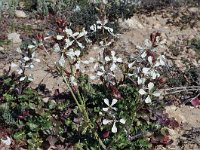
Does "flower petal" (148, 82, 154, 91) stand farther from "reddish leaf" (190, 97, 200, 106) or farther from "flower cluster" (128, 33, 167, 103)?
"reddish leaf" (190, 97, 200, 106)

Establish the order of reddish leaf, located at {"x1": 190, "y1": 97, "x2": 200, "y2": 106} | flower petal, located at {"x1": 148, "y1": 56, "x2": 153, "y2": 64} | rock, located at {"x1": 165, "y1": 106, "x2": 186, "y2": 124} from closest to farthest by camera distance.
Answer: flower petal, located at {"x1": 148, "y1": 56, "x2": 153, "y2": 64}
rock, located at {"x1": 165, "y1": 106, "x2": 186, "y2": 124}
reddish leaf, located at {"x1": 190, "y1": 97, "x2": 200, "y2": 106}

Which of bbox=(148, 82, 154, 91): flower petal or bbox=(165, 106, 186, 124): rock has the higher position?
bbox=(148, 82, 154, 91): flower petal

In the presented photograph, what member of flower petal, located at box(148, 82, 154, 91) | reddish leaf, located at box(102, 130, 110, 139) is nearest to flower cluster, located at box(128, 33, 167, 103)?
flower petal, located at box(148, 82, 154, 91)

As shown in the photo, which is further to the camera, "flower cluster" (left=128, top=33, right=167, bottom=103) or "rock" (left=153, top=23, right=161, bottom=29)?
"rock" (left=153, top=23, right=161, bottom=29)

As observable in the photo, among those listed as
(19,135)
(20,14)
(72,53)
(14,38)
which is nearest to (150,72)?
(72,53)

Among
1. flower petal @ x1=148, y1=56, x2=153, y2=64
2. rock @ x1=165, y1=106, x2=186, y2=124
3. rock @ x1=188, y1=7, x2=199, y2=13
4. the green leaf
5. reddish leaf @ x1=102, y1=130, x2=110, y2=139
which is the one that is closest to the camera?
flower petal @ x1=148, y1=56, x2=153, y2=64

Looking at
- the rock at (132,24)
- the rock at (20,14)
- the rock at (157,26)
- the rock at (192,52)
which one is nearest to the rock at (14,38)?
the rock at (20,14)

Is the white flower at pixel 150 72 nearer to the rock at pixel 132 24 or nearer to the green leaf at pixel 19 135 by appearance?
the green leaf at pixel 19 135

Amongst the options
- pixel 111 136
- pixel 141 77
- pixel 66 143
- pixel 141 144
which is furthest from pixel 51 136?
pixel 141 77

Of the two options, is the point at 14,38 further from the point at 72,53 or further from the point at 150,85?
the point at 150,85

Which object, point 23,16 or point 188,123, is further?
point 23,16

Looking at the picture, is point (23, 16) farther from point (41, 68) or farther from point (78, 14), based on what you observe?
point (41, 68)
